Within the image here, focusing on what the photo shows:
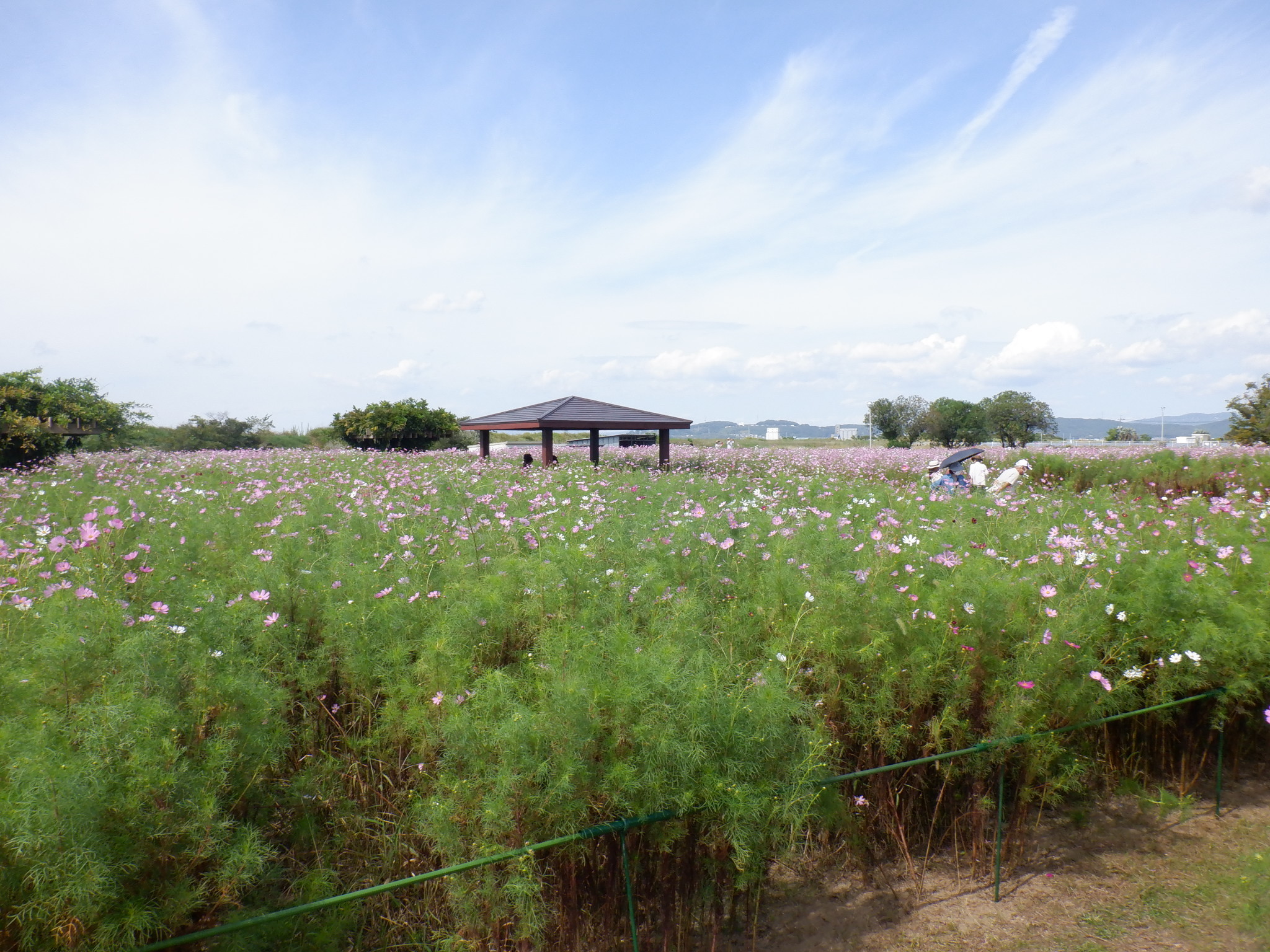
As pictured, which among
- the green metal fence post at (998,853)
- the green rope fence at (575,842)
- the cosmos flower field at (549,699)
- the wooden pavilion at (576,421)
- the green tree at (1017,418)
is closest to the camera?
the green rope fence at (575,842)

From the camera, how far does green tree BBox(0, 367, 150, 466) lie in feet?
44.2

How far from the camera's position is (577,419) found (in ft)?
39.3

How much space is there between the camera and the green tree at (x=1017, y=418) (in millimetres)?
46344

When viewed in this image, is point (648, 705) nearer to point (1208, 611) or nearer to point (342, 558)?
point (342, 558)

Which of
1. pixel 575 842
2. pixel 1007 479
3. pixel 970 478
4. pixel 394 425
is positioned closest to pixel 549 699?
pixel 575 842

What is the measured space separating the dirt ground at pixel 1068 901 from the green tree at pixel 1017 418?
47941 millimetres

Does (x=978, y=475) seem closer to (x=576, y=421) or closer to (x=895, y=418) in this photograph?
(x=576, y=421)

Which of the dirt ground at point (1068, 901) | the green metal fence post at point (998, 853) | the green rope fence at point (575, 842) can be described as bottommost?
the dirt ground at point (1068, 901)

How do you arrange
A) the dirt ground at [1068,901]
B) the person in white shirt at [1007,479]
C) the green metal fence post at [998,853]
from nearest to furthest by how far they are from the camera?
the dirt ground at [1068,901] < the green metal fence post at [998,853] < the person in white shirt at [1007,479]

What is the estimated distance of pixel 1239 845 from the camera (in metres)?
3.10

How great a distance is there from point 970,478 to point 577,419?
6.13 m

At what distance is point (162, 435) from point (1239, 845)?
3024 cm

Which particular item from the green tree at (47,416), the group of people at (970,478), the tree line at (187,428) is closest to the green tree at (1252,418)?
the tree line at (187,428)

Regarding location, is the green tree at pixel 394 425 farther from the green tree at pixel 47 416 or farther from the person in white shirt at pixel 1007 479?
the person in white shirt at pixel 1007 479
